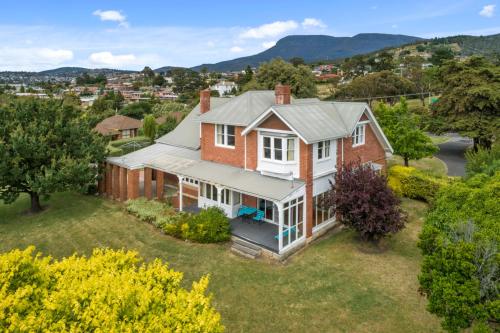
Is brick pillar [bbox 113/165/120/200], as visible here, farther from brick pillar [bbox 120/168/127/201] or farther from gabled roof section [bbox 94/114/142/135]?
gabled roof section [bbox 94/114/142/135]

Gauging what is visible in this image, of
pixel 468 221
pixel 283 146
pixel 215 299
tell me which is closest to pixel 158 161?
pixel 283 146

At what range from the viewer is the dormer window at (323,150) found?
2033 cm

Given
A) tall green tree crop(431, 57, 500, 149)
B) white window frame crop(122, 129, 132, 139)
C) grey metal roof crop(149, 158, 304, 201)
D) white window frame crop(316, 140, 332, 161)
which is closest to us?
grey metal roof crop(149, 158, 304, 201)

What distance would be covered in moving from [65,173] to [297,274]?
47.2 feet

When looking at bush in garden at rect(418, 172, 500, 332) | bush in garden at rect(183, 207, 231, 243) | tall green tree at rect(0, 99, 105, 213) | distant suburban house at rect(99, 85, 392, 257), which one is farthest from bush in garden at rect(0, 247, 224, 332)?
tall green tree at rect(0, 99, 105, 213)

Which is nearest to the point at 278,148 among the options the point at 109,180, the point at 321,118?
the point at 321,118

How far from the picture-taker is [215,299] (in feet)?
47.5

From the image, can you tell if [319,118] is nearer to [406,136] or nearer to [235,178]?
[235,178]

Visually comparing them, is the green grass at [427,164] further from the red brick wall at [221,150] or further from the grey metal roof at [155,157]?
the grey metal roof at [155,157]

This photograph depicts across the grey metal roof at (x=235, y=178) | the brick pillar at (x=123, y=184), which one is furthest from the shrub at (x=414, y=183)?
the brick pillar at (x=123, y=184)

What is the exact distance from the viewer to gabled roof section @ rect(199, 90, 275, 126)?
74.3 ft

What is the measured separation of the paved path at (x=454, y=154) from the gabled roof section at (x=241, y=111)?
20777 mm

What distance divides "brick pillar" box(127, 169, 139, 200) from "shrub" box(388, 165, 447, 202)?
57.8ft

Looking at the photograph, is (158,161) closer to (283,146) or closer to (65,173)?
(65,173)
